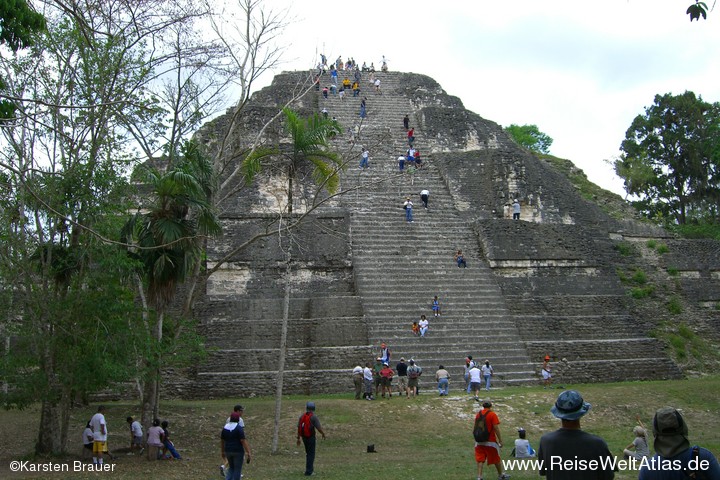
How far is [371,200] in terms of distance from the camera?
2109 centimetres

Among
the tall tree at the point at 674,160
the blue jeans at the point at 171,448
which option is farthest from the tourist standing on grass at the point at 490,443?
the tall tree at the point at 674,160

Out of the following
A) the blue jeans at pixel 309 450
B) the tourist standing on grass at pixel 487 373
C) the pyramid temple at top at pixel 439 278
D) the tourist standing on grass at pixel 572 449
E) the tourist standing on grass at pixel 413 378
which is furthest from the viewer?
the pyramid temple at top at pixel 439 278

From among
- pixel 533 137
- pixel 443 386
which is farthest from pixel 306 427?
pixel 533 137

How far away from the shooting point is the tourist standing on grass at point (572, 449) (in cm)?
411

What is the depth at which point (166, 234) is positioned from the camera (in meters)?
10.5

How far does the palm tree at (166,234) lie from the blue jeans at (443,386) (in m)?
5.37

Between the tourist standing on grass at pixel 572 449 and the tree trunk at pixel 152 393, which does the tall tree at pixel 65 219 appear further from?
the tourist standing on grass at pixel 572 449

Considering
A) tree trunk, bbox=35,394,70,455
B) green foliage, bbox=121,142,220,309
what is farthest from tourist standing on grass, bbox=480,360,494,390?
tree trunk, bbox=35,394,70,455

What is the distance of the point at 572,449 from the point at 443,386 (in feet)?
33.3

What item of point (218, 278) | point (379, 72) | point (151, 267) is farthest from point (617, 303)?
point (379, 72)

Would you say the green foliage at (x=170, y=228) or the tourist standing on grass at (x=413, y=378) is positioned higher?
the green foliage at (x=170, y=228)

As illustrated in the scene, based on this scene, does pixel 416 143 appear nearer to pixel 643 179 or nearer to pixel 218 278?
pixel 218 278

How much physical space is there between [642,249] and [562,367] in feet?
24.8

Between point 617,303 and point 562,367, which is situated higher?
point 617,303
